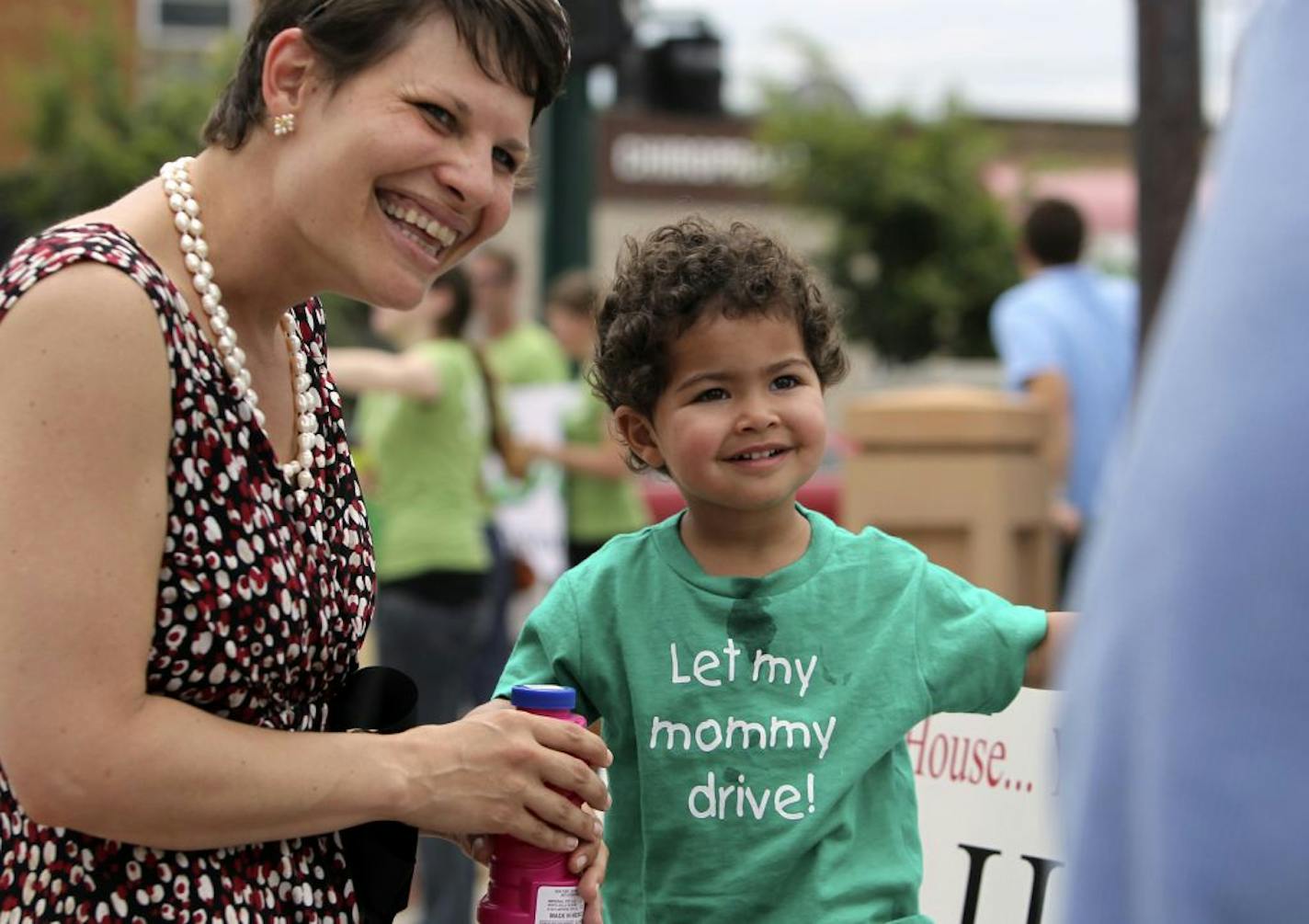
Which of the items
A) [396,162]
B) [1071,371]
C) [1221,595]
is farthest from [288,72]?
[1071,371]

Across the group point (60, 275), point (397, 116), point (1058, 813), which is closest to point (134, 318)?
point (60, 275)

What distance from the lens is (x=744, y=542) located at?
2.41 metres

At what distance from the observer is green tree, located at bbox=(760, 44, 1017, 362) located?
114ft

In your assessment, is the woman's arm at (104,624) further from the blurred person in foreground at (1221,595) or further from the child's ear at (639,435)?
the blurred person in foreground at (1221,595)

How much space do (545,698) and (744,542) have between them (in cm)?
46

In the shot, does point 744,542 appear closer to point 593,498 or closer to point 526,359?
point 593,498

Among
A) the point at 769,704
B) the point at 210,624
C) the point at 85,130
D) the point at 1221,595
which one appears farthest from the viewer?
the point at 85,130

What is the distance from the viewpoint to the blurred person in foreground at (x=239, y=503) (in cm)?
170

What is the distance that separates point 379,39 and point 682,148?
35.5 meters

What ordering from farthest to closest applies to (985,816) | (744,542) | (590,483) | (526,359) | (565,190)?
(565,190) < (526,359) < (590,483) < (985,816) < (744,542)

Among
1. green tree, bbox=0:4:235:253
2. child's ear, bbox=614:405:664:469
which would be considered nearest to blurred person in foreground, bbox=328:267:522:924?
child's ear, bbox=614:405:664:469

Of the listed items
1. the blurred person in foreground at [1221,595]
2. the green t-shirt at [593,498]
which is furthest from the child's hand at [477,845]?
the green t-shirt at [593,498]

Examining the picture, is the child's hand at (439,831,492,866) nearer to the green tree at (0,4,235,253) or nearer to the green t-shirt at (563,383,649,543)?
the green t-shirt at (563,383,649,543)

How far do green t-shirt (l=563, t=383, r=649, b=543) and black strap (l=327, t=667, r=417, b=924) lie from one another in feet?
17.2
